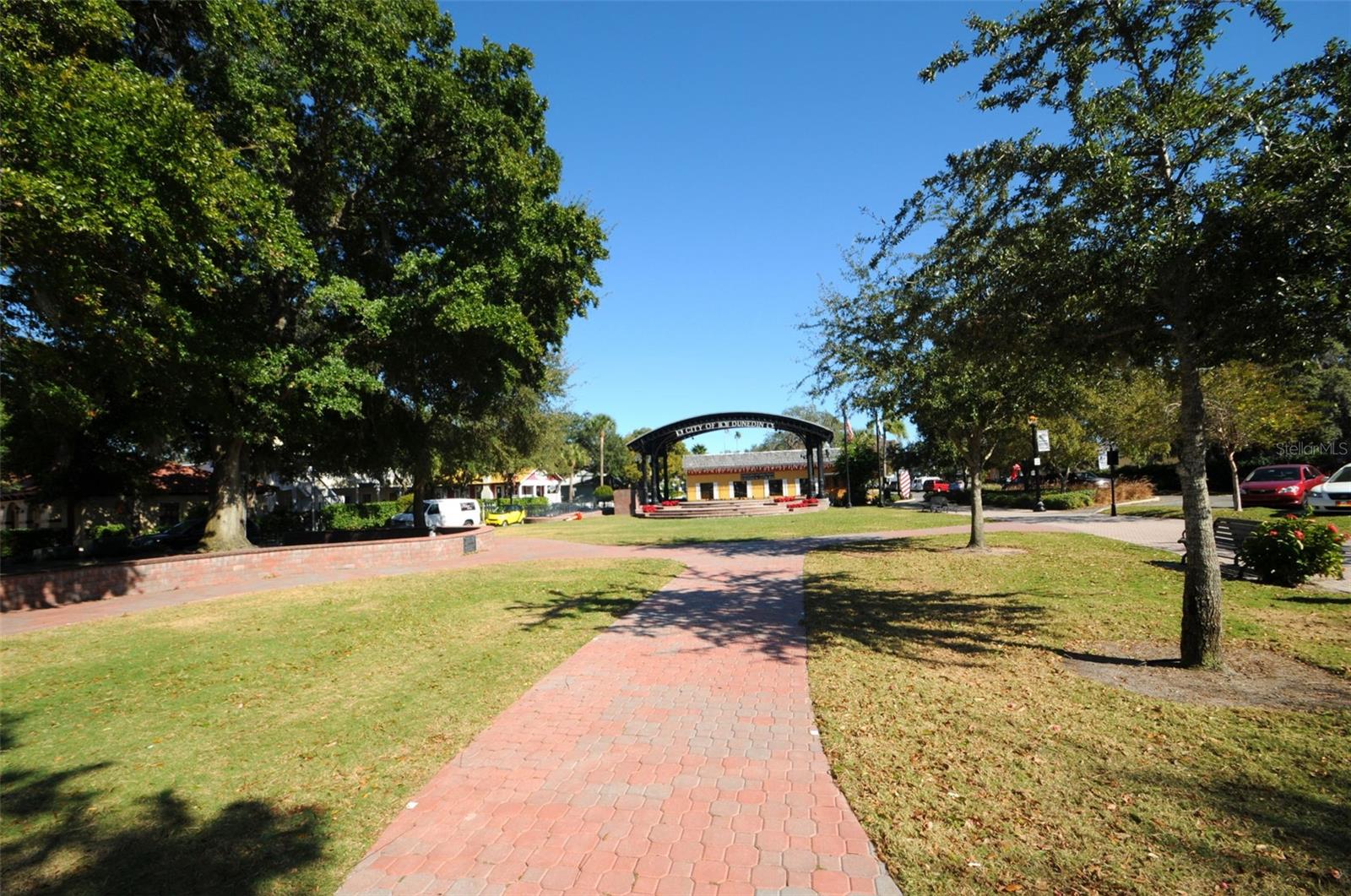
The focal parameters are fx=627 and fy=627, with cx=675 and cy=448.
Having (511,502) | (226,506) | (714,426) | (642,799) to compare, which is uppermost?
(714,426)

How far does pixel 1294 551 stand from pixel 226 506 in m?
20.7

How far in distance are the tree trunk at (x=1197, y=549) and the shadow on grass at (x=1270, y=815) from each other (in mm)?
1890

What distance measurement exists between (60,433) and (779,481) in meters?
45.4

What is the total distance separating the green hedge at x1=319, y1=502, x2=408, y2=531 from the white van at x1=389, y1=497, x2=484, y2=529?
2.00 meters

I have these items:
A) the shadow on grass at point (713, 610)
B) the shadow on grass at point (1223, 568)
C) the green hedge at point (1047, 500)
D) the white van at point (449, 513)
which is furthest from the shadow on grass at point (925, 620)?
the white van at point (449, 513)

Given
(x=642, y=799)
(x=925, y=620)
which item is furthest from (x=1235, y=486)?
(x=642, y=799)

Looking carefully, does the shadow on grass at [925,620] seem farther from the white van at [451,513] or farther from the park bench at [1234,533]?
the white van at [451,513]

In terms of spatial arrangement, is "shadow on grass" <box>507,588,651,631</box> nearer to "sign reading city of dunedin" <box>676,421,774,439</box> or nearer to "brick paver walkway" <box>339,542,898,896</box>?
"brick paver walkway" <box>339,542,898,896</box>

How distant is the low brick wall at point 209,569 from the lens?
10.9 metres

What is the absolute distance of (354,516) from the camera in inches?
1260

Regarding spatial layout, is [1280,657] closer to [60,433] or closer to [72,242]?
[72,242]

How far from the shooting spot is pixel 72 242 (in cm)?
737

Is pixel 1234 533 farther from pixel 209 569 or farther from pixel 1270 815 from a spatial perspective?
pixel 209 569

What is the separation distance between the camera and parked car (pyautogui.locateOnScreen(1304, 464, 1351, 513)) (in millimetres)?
17359
